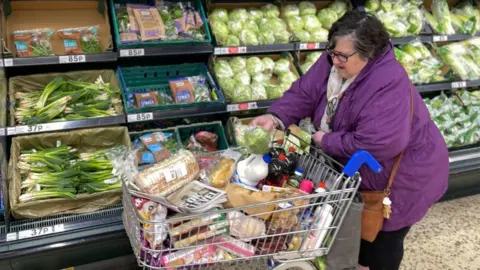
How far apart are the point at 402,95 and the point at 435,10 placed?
2.84 m

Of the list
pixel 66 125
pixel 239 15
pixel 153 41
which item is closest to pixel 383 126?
pixel 153 41

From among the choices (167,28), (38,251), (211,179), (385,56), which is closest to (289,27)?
(167,28)

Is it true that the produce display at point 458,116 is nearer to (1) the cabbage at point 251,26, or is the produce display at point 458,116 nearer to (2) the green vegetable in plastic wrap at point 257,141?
(1) the cabbage at point 251,26

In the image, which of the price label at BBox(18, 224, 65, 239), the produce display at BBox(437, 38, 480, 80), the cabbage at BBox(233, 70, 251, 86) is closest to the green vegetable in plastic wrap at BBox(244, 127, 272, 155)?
the price label at BBox(18, 224, 65, 239)

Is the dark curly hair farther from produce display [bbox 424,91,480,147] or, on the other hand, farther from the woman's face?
produce display [bbox 424,91,480,147]

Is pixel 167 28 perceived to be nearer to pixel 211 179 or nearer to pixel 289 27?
pixel 289 27

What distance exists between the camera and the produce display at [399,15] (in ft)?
12.3

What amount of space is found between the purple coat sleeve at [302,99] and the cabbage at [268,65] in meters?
1.44

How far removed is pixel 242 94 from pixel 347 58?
4.89 ft

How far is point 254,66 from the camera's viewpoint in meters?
3.54

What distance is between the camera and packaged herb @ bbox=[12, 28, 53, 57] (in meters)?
2.87

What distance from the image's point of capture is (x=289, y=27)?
358 cm

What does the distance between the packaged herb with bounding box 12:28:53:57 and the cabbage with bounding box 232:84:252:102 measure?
1320mm

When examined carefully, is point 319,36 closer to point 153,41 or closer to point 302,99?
point 153,41
